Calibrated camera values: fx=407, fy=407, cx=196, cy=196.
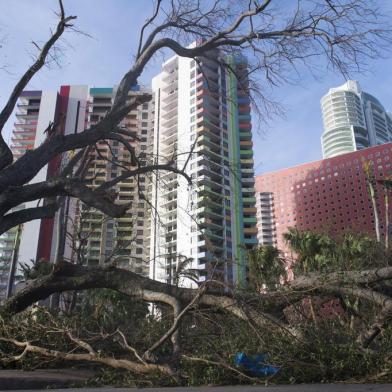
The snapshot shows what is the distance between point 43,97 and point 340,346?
101 m

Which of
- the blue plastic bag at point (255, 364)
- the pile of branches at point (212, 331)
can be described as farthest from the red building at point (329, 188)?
the blue plastic bag at point (255, 364)

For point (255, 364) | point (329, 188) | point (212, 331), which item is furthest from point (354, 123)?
point (255, 364)

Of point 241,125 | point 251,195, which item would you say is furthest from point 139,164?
point 241,125

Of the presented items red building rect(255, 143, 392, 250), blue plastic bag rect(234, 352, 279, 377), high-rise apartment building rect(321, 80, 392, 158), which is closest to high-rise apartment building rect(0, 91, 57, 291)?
red building rect(255, 143, 392, 250)

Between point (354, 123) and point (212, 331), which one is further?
point (354, 123)

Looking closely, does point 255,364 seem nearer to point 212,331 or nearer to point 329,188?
point 212,331

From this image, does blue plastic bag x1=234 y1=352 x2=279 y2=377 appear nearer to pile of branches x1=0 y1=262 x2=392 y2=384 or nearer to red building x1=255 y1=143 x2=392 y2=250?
pile of branches x1=0 y1=262 x2=392 y2=384

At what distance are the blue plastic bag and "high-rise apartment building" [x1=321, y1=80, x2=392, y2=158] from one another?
129309 millimetres

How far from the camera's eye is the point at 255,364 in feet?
13.6

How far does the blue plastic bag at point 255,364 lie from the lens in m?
4.04

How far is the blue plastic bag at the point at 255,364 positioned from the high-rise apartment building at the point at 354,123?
129309 mm

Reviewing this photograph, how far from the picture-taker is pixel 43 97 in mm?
95438

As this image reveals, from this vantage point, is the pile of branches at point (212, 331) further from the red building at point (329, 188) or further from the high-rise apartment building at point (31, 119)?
the high-rise apartment building at point (31, 119)

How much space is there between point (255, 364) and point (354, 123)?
13430cm
